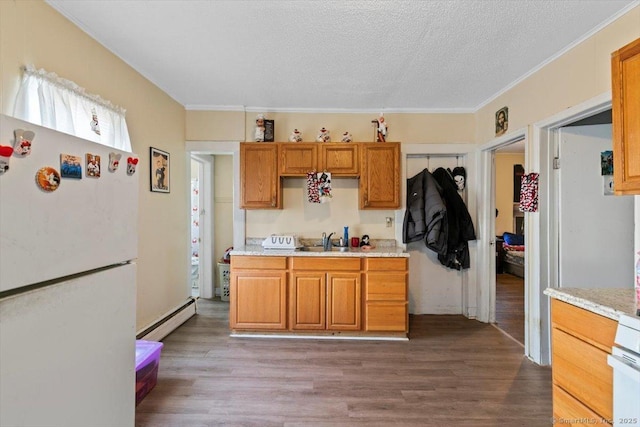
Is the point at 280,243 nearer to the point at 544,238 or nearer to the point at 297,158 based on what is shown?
the point at 297,158

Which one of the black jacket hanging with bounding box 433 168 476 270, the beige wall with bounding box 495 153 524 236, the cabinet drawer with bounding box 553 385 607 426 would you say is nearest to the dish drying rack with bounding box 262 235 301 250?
the black jacket hanging with bounding box 433 168 476 270

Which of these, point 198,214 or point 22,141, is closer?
point 22,141

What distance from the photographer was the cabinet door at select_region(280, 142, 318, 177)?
3309mm

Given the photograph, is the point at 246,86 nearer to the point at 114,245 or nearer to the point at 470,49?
the point at 470,49

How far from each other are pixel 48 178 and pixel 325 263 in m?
2.35

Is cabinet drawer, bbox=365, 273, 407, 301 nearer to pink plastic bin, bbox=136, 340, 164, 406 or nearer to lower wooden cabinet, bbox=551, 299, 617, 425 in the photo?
lower wooden cabinet, bbox=551, 299, 617, 425

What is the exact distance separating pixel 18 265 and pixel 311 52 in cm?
217

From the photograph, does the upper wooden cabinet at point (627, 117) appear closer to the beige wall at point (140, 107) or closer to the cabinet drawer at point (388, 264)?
the cabinet drawer at point (388, 264)

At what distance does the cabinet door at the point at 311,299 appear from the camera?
3002mm

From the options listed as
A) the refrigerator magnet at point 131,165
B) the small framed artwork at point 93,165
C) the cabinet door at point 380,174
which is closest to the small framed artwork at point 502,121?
the cabinet door at point 380,174

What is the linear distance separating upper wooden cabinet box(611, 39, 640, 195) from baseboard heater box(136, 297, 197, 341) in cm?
350

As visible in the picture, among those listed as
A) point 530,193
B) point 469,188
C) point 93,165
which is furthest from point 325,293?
point 93,165

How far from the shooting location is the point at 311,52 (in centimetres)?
229

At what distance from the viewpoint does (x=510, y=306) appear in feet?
13.1
